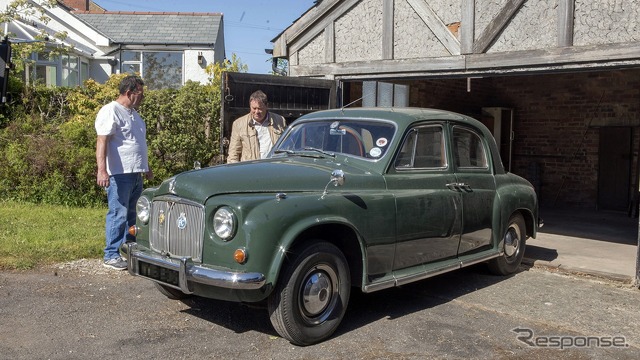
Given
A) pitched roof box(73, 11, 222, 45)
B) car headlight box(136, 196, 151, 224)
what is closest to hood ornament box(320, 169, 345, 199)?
car headlight box(136, 196, 151, 224)

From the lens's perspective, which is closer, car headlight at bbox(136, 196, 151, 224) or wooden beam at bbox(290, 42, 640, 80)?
car headlight at bbox(136, 196, 151, 224)

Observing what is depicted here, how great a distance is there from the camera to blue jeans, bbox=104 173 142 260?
21.3 ft

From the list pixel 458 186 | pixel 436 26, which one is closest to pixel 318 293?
pixel 458 186

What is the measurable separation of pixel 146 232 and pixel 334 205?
5.16 feet

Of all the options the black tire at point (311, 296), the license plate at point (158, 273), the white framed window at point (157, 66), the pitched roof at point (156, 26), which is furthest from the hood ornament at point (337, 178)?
the white framed window at point (157, 66)

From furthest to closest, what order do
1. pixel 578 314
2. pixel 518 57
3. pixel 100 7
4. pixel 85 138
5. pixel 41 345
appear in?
pixel 100 7, pixel 85 138, pixel 518 57, pixel 578 314, pixel 41 345

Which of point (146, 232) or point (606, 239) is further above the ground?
point (146, 232)

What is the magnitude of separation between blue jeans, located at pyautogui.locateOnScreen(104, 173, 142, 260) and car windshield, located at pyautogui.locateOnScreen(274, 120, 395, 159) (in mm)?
1713

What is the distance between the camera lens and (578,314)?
552cm

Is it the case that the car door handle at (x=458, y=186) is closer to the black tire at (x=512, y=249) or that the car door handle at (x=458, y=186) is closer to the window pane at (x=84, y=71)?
the black tire at (x=512, y=249)

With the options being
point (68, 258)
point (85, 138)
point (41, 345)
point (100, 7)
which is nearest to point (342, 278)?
point (41, 345)

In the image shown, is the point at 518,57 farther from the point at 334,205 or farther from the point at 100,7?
the point at 100,7

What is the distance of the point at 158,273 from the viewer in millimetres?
4625

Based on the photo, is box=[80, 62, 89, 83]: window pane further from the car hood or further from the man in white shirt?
the car hood
